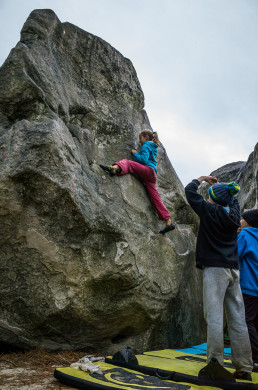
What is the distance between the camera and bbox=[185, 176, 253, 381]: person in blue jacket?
348 cm

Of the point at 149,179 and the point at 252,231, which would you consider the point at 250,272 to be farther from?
the point at 149,179

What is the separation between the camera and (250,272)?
14.7 ft

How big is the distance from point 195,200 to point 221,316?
1276mm

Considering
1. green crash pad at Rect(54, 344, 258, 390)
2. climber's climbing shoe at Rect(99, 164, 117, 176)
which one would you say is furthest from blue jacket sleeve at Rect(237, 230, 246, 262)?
climber's climbing shoe at Rect(99, 164, 117, 176)

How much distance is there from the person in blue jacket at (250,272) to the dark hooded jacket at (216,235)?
69cm

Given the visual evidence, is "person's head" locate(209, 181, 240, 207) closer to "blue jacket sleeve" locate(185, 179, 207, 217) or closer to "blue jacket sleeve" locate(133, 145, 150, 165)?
"blue jacket sleeve" locate(185, 179, 207, 217)

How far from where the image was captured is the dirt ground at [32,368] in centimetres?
314

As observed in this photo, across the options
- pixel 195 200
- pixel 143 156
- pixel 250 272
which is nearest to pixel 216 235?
pixel 195 200

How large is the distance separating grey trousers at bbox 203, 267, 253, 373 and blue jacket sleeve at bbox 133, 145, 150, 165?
9.64 feet

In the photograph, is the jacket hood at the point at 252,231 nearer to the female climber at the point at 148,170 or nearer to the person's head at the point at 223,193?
the person's head at the point at 223,193

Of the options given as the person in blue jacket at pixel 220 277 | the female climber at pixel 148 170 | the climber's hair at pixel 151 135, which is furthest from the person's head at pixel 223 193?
the climber's hair at pixel 151 135

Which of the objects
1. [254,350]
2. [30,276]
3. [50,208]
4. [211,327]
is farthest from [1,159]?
[254,350]

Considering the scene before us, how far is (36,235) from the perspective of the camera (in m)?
4.44

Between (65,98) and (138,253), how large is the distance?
9.61 feet
